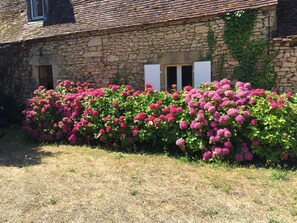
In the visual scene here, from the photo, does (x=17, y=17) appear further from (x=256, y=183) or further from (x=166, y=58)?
(x=256, y=183)

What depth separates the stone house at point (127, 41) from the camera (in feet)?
27.0

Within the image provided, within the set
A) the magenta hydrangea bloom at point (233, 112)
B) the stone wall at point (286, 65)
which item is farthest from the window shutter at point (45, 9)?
the magenta hydrangea bloom at point (233, 112)

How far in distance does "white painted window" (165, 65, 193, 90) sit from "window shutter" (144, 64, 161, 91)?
0.37 m

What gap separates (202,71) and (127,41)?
265 centimetres

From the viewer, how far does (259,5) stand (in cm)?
797

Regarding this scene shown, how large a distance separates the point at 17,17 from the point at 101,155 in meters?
8.96

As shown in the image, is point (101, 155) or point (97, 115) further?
point (97, 115)

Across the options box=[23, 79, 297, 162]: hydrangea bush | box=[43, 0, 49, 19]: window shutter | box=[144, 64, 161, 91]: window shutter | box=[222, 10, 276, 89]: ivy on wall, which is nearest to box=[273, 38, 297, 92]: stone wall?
box=[222, 10, 276, 89]: ivy on wall

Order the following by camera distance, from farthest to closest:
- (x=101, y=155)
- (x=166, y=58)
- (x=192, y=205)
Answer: (x=166, y=58), (x=101, y=155), (x=192, y=205)

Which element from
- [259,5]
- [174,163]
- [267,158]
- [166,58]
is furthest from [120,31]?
[267,158]

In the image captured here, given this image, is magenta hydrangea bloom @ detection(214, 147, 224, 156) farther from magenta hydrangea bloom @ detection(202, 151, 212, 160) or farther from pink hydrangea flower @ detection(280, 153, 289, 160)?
pink hydrangea flower @ detection(280, 153, 289, 160)

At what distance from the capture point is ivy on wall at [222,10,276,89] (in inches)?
318

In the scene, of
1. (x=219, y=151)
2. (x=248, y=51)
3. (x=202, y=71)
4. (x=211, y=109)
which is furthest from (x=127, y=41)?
(x=219, y=151)

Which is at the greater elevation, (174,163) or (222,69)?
(222,69)
